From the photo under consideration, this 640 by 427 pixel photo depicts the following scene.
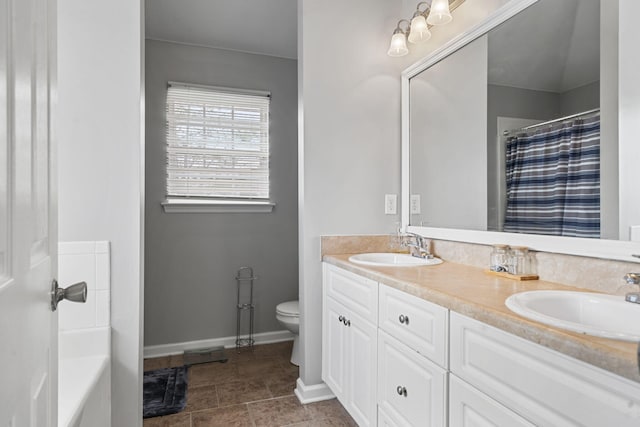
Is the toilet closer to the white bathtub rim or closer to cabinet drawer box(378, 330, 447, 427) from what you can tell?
cabinet drawer box(378, 330, 447, 427)

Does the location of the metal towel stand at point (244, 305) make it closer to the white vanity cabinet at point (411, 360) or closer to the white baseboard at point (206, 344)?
the white baseboard at point (206, 344)

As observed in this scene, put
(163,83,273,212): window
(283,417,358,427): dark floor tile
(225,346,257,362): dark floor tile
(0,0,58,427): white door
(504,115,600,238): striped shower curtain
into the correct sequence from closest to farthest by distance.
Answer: (0,0,58,427): white door
(504,115,600,238): striped shower curtain
(283,417,358,427): dark floor tile
(225,346,257,362): dark floor tile
(163,83,273,212): window

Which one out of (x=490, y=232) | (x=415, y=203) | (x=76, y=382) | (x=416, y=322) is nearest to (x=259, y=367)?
(x=76, y=382)

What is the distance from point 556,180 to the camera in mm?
1362

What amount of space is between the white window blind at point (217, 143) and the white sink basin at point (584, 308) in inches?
93.9

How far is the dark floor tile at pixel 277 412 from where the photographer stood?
6.35 ft

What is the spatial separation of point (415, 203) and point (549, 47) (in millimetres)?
1031

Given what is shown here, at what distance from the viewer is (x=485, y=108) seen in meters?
1.70

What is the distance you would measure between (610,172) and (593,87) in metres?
0.30

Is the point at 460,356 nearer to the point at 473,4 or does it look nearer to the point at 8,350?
the point at 8,350

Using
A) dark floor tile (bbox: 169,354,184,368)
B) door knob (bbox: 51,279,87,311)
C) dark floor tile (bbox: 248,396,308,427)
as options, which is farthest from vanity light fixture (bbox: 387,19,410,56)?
dark floor tile (bbox: 169,354,184,368)

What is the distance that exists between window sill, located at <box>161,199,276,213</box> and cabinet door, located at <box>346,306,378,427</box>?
155cm

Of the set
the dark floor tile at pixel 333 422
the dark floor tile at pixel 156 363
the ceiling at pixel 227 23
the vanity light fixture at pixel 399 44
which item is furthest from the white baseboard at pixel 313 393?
the ceiling at pixel 227 23

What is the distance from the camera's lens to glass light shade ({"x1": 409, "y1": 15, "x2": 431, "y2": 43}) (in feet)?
6.41
